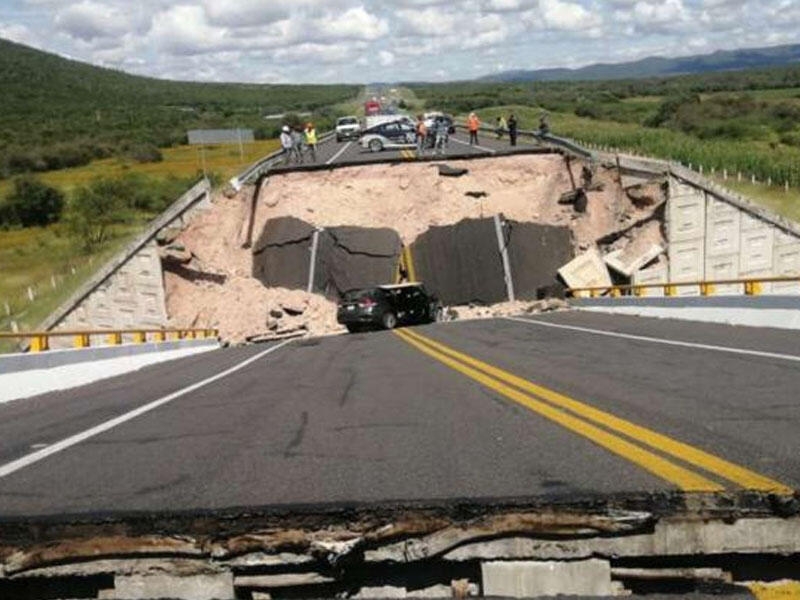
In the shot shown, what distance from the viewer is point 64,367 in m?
13.9

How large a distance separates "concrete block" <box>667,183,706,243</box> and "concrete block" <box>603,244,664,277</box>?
0.96 m

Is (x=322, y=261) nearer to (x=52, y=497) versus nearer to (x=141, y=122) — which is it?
(x=52, y=497)

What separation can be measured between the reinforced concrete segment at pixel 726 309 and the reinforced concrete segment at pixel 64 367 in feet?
38.9

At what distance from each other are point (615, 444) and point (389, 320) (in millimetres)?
21558

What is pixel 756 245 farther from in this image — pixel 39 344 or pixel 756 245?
pixel 39 344

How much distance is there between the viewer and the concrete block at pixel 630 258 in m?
35.2

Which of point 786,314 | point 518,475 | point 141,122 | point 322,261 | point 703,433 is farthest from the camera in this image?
Answer: point 141,122

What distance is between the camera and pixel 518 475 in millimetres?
4855

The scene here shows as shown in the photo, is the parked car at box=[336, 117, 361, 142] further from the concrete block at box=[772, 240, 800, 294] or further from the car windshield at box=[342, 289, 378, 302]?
the car windshield at box=[342, 289, 378, 302]

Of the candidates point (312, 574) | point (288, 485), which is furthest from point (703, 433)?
Answer: point (312, 574)

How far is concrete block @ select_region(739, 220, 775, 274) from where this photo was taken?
112 feet

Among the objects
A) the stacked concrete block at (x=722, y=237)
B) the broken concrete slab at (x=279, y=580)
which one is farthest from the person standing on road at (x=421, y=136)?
the broken concrete slab at (x=279, y=580)

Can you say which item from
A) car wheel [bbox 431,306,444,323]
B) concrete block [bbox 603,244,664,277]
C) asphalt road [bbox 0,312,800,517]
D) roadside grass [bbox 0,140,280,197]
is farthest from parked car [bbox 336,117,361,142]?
asphalt road [bbox 0,312,800,517]

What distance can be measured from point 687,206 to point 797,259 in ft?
15.3
